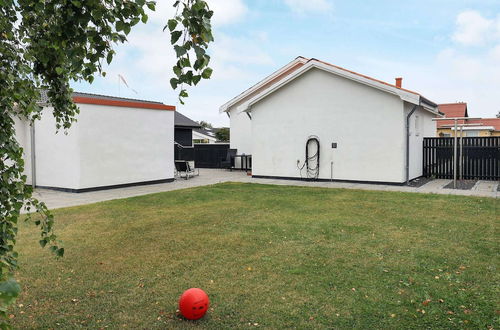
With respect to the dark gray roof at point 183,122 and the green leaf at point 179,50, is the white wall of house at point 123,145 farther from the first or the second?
the green leaf at point 179,50

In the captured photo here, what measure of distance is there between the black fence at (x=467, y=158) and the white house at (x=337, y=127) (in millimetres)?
546

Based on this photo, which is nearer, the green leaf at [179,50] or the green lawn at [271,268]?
the green leaf at [179,50]

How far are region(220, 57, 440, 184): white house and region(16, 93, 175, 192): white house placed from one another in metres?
4.42

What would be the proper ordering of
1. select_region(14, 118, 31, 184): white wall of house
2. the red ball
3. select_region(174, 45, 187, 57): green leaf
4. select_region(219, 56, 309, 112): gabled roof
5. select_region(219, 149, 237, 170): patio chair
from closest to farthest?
select_region(174, 45, 187, 57): green leaf, the red ball, select_region(14, 118, 31, 184): white wall of house, select_region(219, 56, 309, 112): gabled roof, select_region(219, 149, 237, 170): patio chair

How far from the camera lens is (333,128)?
13.9 meters

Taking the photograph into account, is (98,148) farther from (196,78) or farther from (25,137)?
(196,78)

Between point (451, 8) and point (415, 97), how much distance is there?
274 centimetres

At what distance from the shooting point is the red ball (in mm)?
3328

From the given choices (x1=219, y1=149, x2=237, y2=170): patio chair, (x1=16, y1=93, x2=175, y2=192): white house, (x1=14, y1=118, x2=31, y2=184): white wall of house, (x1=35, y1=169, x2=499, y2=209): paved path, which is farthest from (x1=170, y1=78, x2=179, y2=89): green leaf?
(x1=219, y1=149, x2=237, y2=170): patio chair

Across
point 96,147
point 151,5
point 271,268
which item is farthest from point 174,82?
point 96,147

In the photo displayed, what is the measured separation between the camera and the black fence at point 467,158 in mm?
13969

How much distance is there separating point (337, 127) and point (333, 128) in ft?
0.51

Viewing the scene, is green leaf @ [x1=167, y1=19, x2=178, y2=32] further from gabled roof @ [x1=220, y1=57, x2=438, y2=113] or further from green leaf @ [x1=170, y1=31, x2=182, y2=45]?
gabled roof @ [x1=220, y1=57, x2=438, y2=113]

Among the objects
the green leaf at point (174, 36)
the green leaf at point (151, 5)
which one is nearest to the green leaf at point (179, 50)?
the green leaf at point (174, 36)
